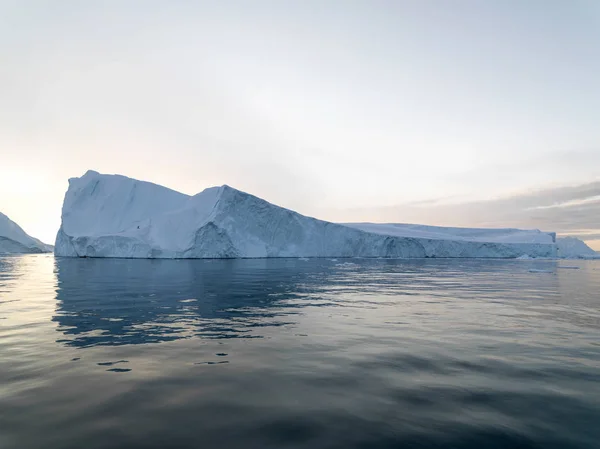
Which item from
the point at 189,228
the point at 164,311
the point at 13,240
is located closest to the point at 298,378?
the point at 164,311

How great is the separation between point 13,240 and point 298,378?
112m

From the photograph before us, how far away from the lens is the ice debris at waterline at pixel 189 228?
51.2 m

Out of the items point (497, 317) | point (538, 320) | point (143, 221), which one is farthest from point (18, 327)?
point (143, 221)

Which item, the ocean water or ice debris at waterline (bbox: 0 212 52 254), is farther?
ice debris at waterline (bbox: 0 212 52 254)

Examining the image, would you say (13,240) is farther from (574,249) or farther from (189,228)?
(574,249)

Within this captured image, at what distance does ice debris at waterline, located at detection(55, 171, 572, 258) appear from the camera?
5116cm

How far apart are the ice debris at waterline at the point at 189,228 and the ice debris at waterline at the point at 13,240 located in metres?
42.3

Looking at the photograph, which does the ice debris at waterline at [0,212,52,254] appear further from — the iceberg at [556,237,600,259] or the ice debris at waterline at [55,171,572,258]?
the iceberg at [556,237,600,259]

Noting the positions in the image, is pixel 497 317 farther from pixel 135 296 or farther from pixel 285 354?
pixel 135 296

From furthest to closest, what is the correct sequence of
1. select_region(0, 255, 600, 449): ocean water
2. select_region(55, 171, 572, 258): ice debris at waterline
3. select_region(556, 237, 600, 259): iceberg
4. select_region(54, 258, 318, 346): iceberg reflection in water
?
select_region(556, 237, 600, 259): iceberg, select_region(55, 171, 572, 258): ice debris at waterline, select_region(54, 258, 318, 346): iceberg reflection in water, select_region(0, 255, 600, 449): ocean water

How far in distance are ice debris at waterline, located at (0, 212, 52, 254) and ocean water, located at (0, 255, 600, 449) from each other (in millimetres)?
100996

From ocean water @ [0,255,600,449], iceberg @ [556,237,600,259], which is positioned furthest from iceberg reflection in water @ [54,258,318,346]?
iceberg @ [556,237,600,259]

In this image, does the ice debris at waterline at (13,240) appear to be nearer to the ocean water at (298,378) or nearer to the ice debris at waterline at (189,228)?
the ice debris at waterline at (189,228)

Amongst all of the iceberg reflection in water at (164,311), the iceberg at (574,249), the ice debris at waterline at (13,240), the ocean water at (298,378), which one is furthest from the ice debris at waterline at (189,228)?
the iceberg at (574,249)
